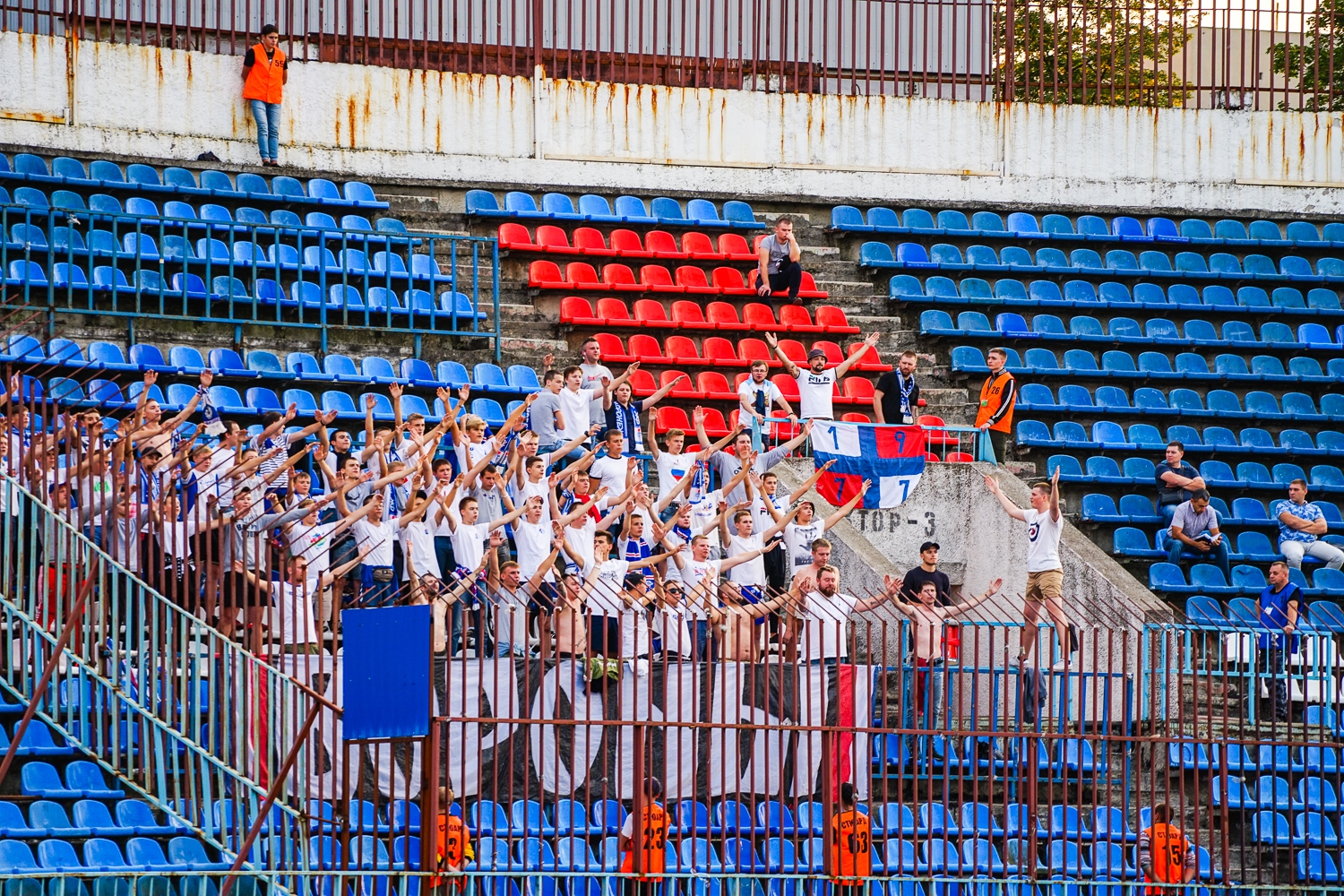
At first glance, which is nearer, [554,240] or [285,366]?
[285,366]

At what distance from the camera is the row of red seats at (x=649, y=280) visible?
19344 mm

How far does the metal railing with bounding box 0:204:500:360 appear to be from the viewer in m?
16.8

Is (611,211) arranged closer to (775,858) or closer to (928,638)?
(928,638)

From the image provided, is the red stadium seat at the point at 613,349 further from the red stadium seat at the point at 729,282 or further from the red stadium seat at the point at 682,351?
the red stadium seat at the point at 729,282

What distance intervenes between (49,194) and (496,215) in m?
4.77

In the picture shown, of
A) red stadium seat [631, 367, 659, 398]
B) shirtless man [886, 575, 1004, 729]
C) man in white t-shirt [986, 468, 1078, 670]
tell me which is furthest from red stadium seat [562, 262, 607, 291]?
shirtless man [886, 575, 1004, 729]

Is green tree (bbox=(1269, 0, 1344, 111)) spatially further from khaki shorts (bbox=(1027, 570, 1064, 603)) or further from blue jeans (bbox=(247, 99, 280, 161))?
blue jeans (bbox=(247, 99, 280, 161))

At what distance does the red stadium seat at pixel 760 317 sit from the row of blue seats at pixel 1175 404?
274 centimetres

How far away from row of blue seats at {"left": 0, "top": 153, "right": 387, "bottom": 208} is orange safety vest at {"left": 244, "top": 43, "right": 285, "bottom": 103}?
93cm

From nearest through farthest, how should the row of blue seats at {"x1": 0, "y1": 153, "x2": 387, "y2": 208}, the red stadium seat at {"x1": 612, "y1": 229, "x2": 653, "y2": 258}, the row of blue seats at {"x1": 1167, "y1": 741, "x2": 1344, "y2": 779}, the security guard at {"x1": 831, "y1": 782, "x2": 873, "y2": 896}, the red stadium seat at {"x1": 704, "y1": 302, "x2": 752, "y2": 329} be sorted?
1. the security guard at {"x1": 831, "y1": 782, "x2": 873, "y2": 896}
2. the row of blue seats at {"x1": 1167, "y1": 741, "x2": 1344, "y2": 779}
3. the row of blue seats at {"x1": 0, "y1": 153, "x2": 387, "y2": 208}
4. the red stadium seat at {"x1": 704, "y1": 302, "x2": 752, "y2": 329}
5. the red stadium seat at {"x1": 612, "y1": 229, "x2": 653, "y2": 258}

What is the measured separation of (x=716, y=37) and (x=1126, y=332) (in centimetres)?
647

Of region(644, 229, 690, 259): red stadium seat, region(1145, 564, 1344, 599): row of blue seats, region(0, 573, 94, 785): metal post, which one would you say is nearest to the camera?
region(0, 573, 94, 785): metal post

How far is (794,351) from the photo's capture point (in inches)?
744

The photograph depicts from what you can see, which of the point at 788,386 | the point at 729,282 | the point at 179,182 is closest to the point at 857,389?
the point at 788,386
